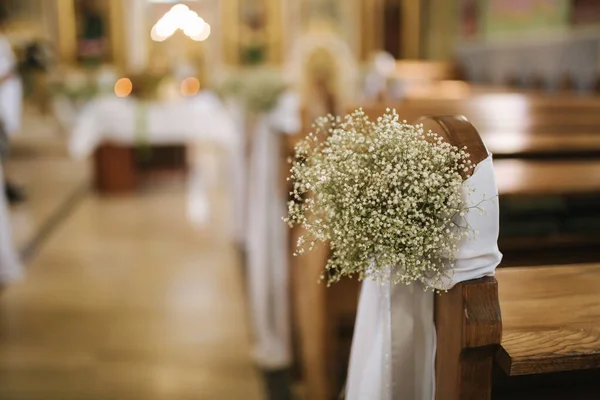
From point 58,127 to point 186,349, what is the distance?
8.34 metres

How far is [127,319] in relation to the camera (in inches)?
140

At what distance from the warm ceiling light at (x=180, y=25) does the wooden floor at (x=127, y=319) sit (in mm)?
4463

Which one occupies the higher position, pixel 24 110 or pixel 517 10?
pixel 517 10

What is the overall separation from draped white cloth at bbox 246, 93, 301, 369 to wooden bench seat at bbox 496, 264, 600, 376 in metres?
1.59

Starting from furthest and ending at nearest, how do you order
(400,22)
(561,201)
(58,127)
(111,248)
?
(400,22), (58,127), (111,248), (561,201)

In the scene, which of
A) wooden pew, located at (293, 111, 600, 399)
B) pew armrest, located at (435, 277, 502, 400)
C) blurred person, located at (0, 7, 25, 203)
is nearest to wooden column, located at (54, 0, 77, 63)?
blurred person, located at (0, 7, 25, 203)

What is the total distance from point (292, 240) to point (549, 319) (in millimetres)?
1681

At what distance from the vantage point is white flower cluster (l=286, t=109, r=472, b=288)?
1204mm

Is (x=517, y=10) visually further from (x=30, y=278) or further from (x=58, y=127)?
(x=58, y=127)

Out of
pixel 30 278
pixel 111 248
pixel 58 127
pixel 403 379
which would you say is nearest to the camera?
pixel 403 379

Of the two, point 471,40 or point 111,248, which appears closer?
point 111,248

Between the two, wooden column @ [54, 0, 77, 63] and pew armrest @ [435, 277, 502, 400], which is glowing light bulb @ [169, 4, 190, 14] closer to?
wooden column @ [54, 0, 77, 63]

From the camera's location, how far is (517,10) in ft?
26.5

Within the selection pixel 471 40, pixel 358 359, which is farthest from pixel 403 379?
pixel 471 40
